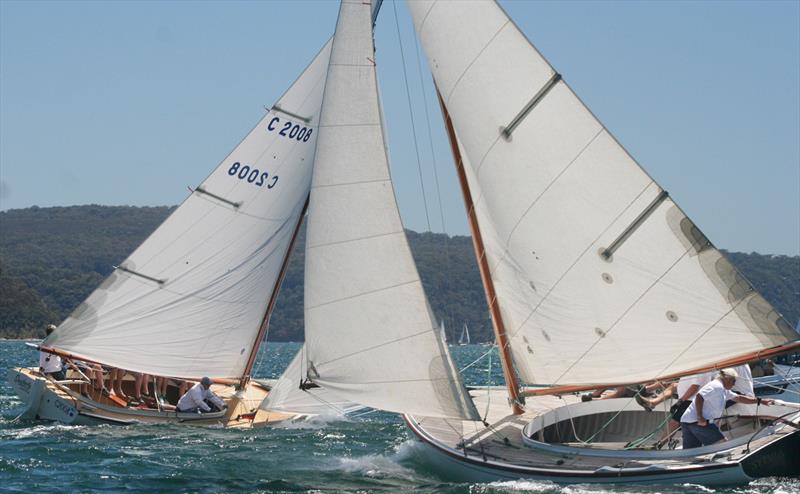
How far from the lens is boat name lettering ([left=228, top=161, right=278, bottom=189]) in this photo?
912 inches

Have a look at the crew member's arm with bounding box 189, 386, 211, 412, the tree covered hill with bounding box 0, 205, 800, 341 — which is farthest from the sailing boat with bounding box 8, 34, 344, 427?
the tree covered hill with bounding box 0, 205, 800, 341

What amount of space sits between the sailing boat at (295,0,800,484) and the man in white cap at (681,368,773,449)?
0.31m

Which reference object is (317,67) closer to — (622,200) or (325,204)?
(325,204)

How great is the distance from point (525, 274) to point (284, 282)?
128 meters

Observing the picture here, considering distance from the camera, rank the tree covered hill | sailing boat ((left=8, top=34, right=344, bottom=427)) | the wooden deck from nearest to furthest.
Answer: the wooden deck < sailing boat ((left=8, top=34, right=344, bottom=427)) < the tree covered hill

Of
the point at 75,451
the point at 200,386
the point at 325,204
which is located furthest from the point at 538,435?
the point at 200,386

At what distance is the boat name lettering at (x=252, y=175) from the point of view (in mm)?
23172

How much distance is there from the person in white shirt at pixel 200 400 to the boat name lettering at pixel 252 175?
4011mm

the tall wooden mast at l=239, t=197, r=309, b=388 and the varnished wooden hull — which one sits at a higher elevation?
the tall wooden mast at l=239, t=197, r=309, b=388

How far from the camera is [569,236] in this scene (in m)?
14.5

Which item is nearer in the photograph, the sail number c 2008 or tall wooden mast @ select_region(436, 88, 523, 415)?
tall wooden mast @ select_region(436, 88, 523, 415)

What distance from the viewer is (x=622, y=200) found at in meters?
14.2

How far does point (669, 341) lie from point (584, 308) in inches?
44.2

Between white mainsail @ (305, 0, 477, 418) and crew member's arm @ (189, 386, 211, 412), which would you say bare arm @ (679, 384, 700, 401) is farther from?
crew member's arm @ (189, 386, 211, 412)
